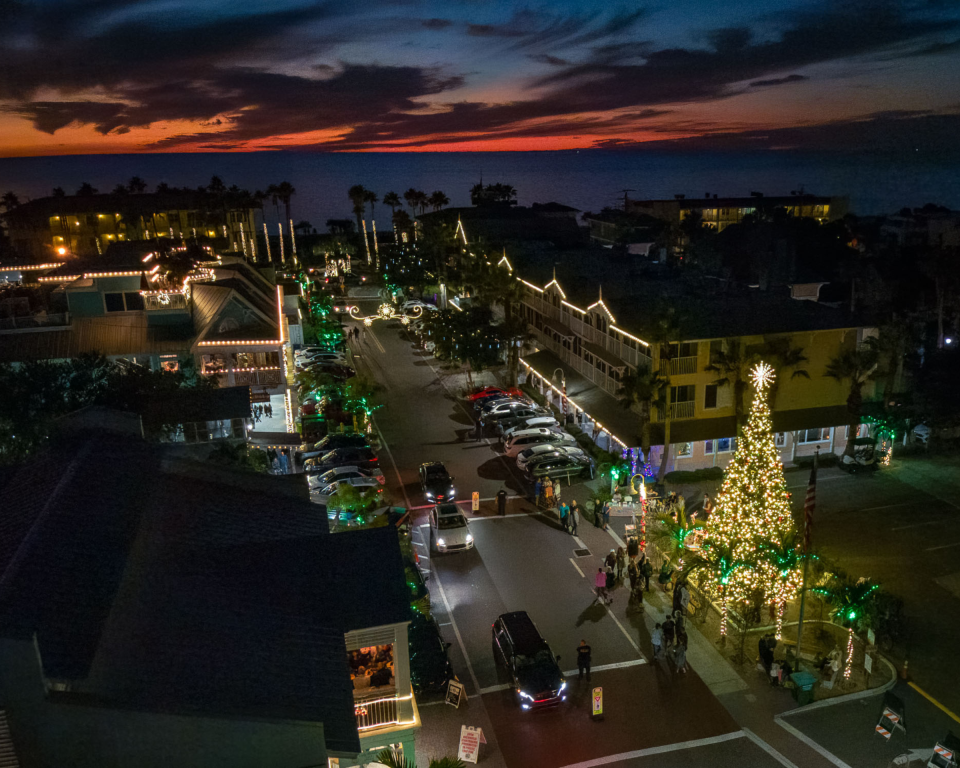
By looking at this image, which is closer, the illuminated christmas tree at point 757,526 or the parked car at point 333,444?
the illuminated christmas tree at point 757,526

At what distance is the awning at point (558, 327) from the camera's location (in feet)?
130

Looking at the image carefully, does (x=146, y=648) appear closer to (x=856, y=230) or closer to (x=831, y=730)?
(x=831, y=730)

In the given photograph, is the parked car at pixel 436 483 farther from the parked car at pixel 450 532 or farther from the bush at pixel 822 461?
the bush at pixel 822 461

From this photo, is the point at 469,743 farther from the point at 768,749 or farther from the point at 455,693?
the point at 768,749

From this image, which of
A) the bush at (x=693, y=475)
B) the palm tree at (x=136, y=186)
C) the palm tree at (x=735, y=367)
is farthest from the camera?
the palm tree at (x=136, y=186)

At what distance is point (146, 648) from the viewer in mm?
11516

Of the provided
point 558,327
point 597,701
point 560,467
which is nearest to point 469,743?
point 597,701

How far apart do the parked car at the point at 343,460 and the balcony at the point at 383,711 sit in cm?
1735

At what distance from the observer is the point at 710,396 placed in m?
32.0

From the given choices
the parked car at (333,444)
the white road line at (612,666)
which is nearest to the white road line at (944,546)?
the white road line at (612,666)

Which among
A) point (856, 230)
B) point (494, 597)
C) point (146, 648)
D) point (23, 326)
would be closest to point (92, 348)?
point (23, 326)

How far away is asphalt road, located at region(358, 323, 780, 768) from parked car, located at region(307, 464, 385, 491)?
4.04 ft

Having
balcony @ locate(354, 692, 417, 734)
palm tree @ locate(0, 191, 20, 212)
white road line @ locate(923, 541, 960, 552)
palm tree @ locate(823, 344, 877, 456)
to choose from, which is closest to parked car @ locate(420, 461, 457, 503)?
balcony @ locate(354, 692, 417, 734)

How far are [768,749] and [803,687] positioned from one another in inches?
86.3
